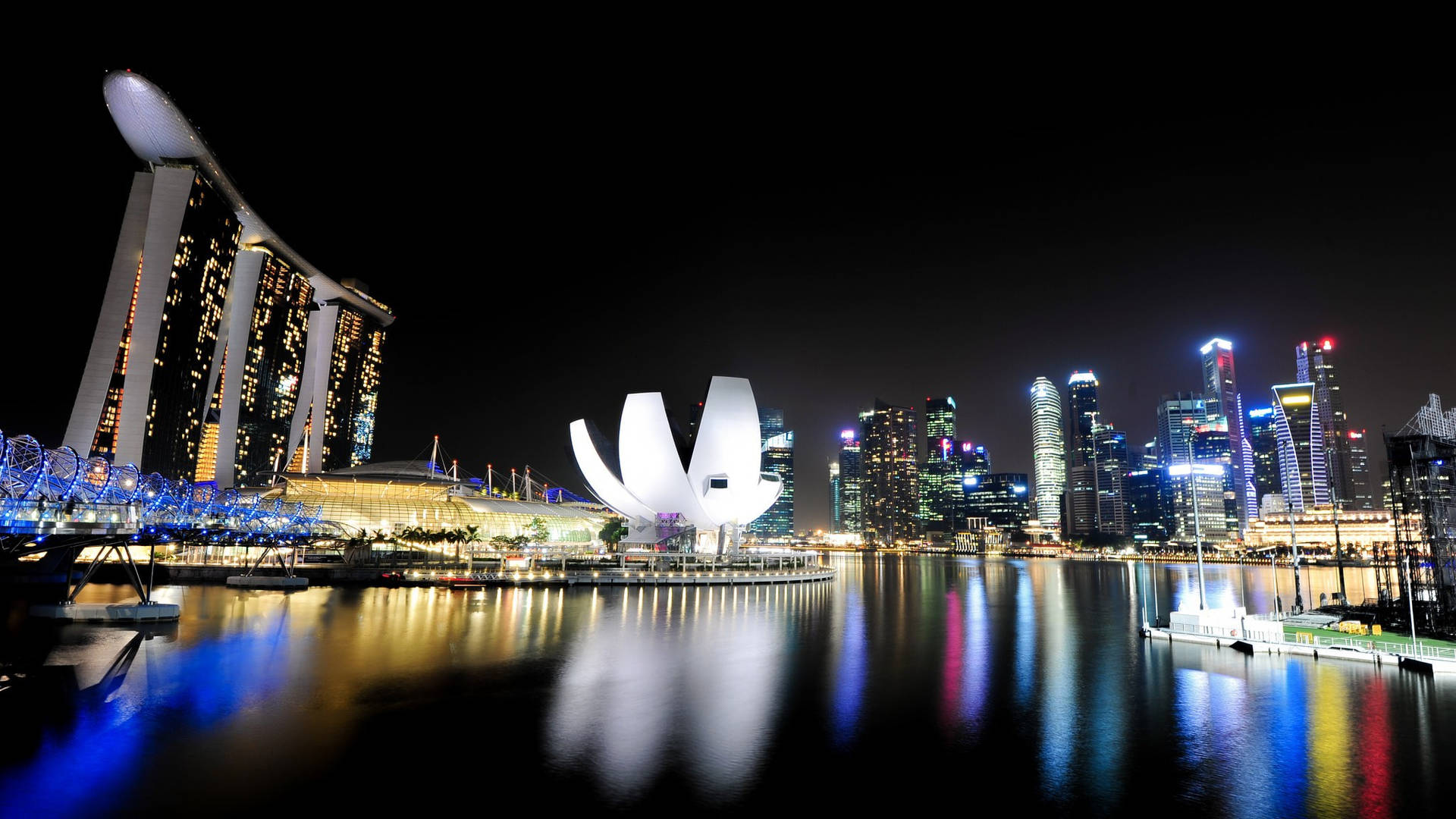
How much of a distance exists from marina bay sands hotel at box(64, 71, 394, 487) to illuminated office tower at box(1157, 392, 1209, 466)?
179 meters

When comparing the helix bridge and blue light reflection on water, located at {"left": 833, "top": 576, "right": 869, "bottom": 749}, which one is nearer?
blue light reflection on water, located at {"left": 833, "top": 576, "right": 869, "bottom": 749}

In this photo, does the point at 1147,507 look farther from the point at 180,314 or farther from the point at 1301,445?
the point at 180,314

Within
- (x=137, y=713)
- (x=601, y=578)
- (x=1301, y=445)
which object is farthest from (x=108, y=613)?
(x=1301, y=445)

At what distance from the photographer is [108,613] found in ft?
72.5

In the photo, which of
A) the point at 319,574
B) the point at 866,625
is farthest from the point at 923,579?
the point at 319,574

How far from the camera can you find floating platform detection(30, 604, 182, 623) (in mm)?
21859

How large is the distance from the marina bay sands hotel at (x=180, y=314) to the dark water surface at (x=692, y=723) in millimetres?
30113

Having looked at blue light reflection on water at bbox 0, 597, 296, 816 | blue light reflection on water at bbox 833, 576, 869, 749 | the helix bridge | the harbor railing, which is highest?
the helix bridge

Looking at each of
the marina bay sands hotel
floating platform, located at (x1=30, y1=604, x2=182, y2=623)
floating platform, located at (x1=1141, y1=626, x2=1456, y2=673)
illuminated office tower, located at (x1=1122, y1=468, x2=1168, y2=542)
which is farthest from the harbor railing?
illuminated office tower, located at (x1=1122, y1=468, x2=1168, y2=542)

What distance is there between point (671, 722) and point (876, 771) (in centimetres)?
352

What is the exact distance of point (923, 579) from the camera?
55.2m

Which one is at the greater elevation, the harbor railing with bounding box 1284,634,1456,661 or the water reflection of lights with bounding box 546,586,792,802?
the harbor railing with bounding box 1284,634,1456,661

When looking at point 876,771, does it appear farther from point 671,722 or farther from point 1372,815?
point 1372,815

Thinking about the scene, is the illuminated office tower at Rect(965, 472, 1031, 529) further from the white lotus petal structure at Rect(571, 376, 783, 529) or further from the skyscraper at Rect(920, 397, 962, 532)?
the white lotus petal structure at Rect(571, 376, 783, 529)
